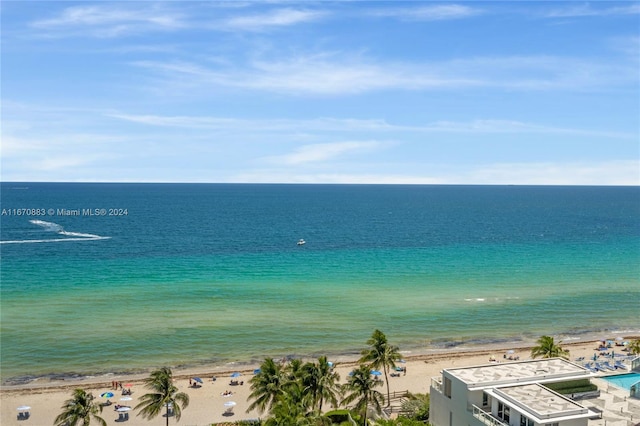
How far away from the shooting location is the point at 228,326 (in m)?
64.8

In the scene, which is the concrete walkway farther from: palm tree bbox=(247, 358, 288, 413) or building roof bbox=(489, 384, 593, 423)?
palm tree bbox=(247, 358, 288, 413)

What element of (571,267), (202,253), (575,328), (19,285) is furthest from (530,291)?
→ (19,285)

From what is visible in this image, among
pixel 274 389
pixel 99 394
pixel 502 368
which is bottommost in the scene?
pixel 99 394

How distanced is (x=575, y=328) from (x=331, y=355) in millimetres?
32926

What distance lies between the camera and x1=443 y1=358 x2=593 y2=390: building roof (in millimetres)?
27531

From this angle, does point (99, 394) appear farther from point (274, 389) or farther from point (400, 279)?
point (400, 279)

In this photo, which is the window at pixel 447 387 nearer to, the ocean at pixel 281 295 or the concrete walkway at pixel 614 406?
the concrete walkway at pixel 614 406

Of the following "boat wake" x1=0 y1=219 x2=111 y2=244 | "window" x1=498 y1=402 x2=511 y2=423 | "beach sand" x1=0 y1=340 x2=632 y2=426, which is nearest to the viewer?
"window" x1=498 y1=402 x2=511 y2=423

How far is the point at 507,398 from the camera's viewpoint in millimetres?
25188

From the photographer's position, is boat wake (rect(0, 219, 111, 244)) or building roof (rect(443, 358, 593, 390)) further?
boat wake (rect(0, 219, 111, 244))

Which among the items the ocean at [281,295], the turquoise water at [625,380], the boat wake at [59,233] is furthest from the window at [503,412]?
the boat wake at [59,233]

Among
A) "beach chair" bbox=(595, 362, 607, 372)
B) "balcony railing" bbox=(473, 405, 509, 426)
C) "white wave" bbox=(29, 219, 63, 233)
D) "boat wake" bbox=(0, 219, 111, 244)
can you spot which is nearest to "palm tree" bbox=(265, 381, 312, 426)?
"balcony railing" bbox=(473, 405, 509, 426)

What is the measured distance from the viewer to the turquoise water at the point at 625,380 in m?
30.2

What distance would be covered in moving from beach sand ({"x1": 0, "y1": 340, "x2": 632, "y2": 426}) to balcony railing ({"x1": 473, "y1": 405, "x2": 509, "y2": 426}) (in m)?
18.2
